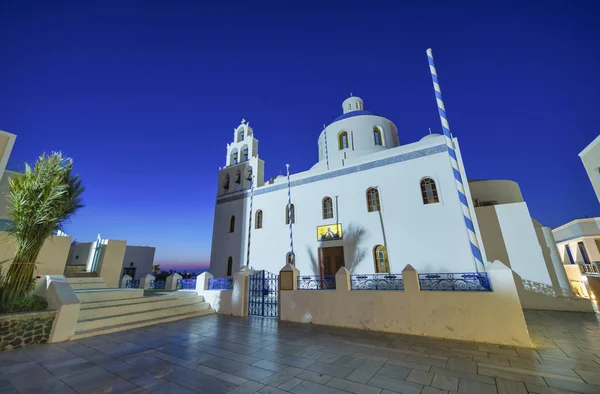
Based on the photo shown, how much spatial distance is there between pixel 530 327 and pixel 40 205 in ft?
41.4

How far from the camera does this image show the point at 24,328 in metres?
4.44

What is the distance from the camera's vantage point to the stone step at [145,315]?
17.6 feet

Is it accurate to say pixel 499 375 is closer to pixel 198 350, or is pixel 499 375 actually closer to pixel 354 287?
pixel 354 287

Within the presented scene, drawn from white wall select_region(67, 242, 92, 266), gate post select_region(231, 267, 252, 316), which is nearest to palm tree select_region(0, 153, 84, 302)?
gate post select_region(231, 267, 252, 316)

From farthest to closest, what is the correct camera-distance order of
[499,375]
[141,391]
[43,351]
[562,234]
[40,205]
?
1. [562,234]
2. [40,205]
3. [43,351]
4. [499,375]
5. [141,391]

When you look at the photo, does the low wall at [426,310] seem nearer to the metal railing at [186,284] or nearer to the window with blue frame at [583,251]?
the metal railing at [186,284]

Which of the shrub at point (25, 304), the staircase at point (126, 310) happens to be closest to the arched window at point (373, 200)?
→ the staircase at point (126, 310)

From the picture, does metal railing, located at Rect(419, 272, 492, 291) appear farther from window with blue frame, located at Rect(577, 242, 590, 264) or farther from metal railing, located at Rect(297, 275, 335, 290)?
window with blue frame, located at Rect(577, 242, 590, 264)

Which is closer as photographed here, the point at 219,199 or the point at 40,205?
the point at 40,205

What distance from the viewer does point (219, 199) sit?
1655cm

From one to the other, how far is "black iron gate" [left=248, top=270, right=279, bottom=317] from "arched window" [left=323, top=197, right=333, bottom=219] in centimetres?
485

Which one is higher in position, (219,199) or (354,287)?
(219,199)

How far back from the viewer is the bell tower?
15555mm

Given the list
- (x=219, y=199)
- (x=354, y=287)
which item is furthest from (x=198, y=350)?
(x=219, y=199)
